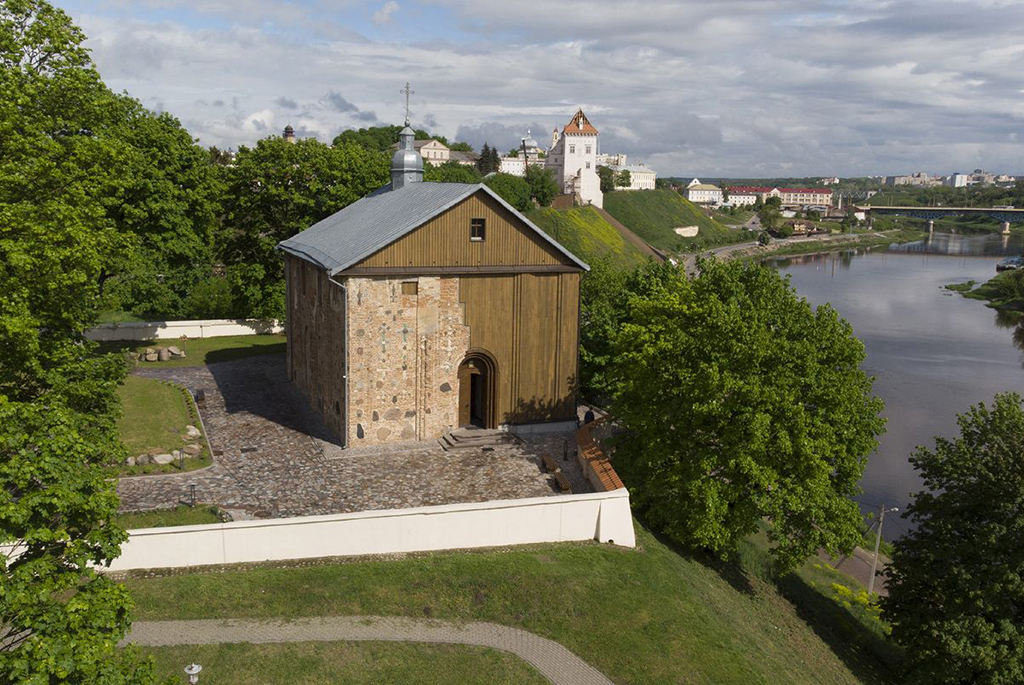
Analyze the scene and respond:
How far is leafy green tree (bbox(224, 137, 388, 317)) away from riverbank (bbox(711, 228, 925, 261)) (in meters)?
90.2

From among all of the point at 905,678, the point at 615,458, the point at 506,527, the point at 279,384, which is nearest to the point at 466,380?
the point at 615,458

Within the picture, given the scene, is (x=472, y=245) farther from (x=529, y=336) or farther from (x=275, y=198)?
(x=275, y=198)

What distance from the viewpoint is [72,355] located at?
21.2 m

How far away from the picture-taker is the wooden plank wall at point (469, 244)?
27.5 meters

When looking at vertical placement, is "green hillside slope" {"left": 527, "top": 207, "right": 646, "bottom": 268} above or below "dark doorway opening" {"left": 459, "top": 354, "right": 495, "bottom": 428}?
above

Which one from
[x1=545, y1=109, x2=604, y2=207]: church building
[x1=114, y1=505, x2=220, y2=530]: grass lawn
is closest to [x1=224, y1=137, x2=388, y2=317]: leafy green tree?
[x1=114, y1=505, x2=220, y2=530]: grass lawn

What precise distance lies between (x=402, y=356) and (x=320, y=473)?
16.2ft

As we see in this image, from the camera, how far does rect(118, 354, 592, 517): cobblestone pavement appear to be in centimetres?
2367

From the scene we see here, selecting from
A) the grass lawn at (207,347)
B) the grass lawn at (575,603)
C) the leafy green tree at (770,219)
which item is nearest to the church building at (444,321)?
the grass lawn at (575,603)

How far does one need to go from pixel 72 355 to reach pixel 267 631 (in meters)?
9.41

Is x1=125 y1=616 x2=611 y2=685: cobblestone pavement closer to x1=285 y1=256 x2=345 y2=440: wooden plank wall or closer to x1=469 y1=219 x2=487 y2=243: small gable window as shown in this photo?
x1=285 y1=256 x2=345 y2=440: wooden plank wall

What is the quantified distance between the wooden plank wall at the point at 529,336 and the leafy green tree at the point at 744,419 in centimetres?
375

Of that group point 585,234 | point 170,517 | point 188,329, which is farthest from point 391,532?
point 585,234

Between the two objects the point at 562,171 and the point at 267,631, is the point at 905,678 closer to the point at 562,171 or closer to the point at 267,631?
the point at 267,631
